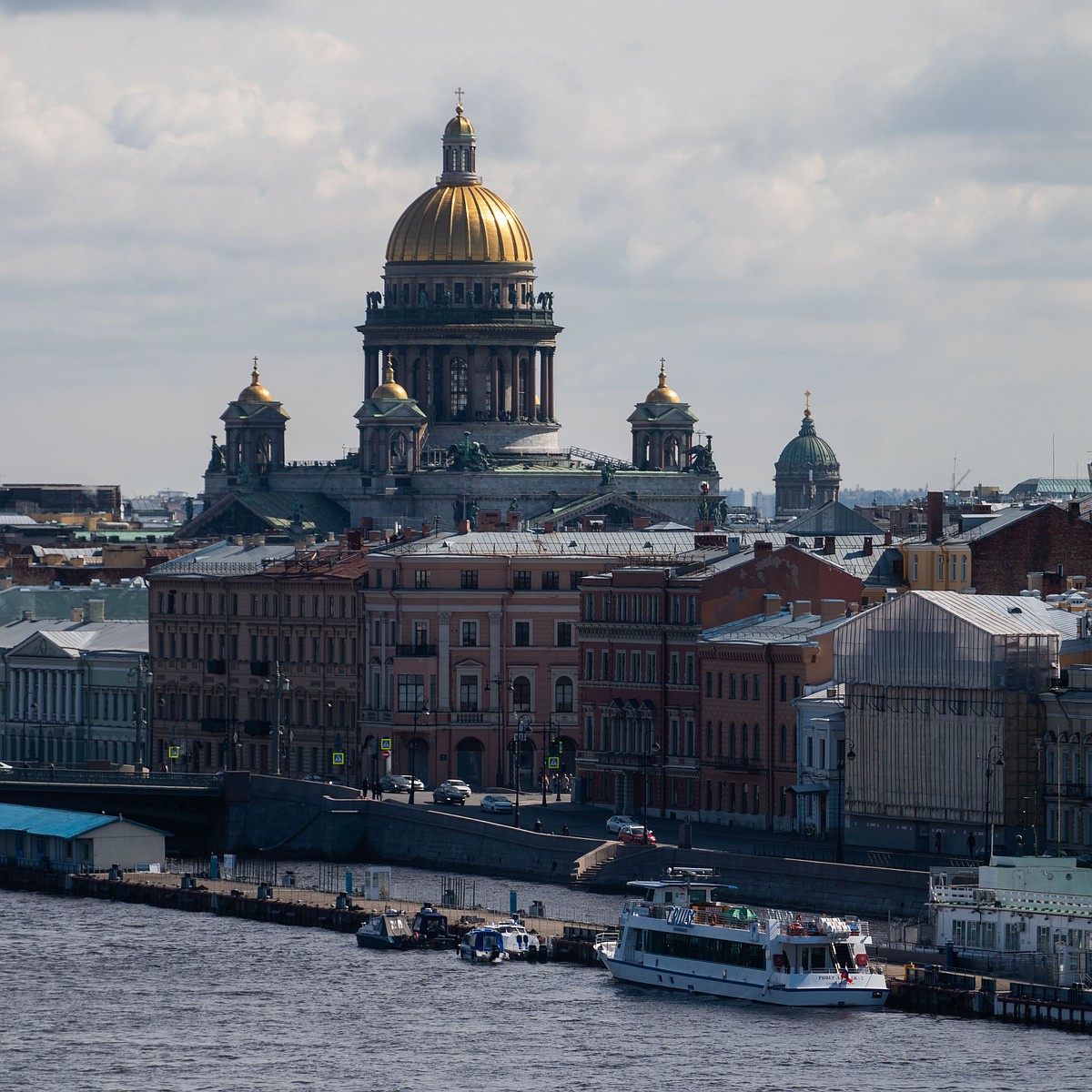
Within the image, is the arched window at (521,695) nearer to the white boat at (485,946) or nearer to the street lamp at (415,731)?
the street lamp at (415,731)

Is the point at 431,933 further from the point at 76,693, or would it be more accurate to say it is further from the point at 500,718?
the point at 76,693

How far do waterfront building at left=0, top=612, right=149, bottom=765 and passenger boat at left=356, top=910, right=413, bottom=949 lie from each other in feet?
147

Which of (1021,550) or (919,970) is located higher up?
(1021,550)

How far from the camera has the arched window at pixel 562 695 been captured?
146 m

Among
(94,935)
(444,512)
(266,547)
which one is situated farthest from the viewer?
(444,512)

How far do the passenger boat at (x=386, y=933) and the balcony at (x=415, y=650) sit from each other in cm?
3430

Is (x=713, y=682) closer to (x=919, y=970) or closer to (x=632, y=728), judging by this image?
(x=632, y=728)

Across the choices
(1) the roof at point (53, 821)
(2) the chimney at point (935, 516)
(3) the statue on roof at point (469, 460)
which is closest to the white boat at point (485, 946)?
(1) the roof at point (53, 821)

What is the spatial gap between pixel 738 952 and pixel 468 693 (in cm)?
4625

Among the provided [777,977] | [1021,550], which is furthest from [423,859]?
[777,977]

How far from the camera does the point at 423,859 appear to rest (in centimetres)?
12762

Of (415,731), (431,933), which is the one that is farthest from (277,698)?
(431,933)

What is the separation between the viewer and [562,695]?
146125 mm

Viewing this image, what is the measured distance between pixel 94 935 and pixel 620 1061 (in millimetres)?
25980
